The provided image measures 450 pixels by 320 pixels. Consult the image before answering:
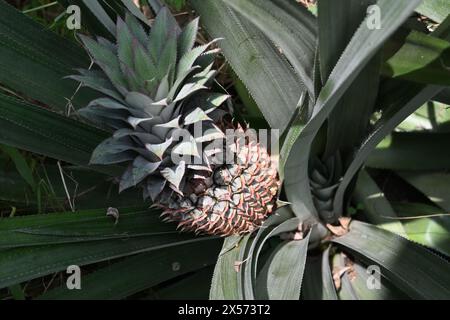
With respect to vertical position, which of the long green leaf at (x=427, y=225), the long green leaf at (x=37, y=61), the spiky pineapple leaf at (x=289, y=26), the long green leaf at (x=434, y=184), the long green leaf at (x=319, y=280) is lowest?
the long green leaf at (x=319, y=280)

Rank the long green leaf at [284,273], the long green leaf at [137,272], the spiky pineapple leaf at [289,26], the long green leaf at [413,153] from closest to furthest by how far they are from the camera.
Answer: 1. the spiky pineapple leaf at [289,26]
2. the long green leaf at [284,273]
3. the long green leaf at [137,272]
4. the long green leaf at [413,153]

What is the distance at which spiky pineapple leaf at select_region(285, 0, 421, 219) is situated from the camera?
622 millimetres

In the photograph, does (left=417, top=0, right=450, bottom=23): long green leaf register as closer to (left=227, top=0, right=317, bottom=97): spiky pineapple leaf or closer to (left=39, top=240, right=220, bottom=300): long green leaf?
(left=227, top=0, right=317, bottom=97): spiky pineapple leaf

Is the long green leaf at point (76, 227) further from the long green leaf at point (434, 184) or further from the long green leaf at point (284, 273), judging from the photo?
the long green leaf at point (434, 184)

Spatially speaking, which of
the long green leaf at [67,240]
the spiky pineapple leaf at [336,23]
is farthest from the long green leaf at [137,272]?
the spiky pineapple leaf at [336,23]

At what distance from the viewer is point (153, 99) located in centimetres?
99

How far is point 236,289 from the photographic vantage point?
3.32 feet

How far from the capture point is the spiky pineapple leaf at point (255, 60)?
1079 mm

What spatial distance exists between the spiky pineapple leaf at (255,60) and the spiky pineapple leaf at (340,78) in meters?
0.10

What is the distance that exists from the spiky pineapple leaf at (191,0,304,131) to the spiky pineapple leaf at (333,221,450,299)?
1.05 ft

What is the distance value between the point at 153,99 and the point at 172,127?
59 millimetres

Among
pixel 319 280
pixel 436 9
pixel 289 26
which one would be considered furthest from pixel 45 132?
pixel 436 9

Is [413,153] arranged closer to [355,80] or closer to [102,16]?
[355,80]
